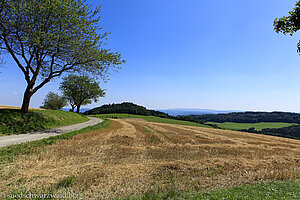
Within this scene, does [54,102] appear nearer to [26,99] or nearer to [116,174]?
[26,99]

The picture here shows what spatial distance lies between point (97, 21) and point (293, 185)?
25.4 metres

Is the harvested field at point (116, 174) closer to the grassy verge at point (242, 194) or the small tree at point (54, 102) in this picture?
the grassy verge at point (242, 194)

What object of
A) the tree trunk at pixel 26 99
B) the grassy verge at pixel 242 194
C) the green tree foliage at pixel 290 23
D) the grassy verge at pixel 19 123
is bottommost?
the grassy verge at pixel 242 194

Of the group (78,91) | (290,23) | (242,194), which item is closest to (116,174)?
(242,194)

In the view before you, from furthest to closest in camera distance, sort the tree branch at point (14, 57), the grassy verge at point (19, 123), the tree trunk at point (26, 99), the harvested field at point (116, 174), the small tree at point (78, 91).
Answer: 1. the small tree at point (78, 91)
2. the tree trunk at point (26, 99)
3. the tree branch at point (14, 57)
4. the grassy verge at point (19, 123)
5. the harvested field at point (116, 174)

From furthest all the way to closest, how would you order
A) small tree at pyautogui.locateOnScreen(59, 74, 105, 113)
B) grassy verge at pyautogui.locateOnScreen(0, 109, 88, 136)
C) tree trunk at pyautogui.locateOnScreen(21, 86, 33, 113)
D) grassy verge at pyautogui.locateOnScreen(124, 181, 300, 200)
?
1. small tree at pyautogui.locateOnScreen(59, 74, 105, 113)
2. tree trunk at pyautogui.locateOnScreen(21, 86, 33, 113)
3. grassy verge at pyautogui.locateOnScreen(0, 109, 88, 136)
4. grassy verge at pyautogui.locateOnScreen(124, 181, 300, 200)

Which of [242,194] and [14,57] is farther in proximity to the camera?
[14,57]

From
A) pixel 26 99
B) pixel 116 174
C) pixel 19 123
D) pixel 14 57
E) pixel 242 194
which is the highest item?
pixel 14 57

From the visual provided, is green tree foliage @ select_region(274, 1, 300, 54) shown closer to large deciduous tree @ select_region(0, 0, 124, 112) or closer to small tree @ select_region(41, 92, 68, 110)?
large deciduous tree @ select_region(0, 0, 124, 112)

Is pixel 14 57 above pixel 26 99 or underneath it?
above

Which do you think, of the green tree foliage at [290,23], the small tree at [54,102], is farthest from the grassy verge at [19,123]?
the small tree at [54,102]

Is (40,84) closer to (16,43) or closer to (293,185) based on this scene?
(16,43)

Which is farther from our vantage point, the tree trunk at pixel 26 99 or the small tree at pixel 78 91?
the small tree at pixel 78 91

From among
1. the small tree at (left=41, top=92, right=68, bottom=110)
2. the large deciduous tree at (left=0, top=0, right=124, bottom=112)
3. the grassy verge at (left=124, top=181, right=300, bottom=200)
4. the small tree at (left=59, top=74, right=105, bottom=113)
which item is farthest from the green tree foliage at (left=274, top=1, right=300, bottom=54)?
the small tree at (left=41, top=92, right=68, bottom=110)
